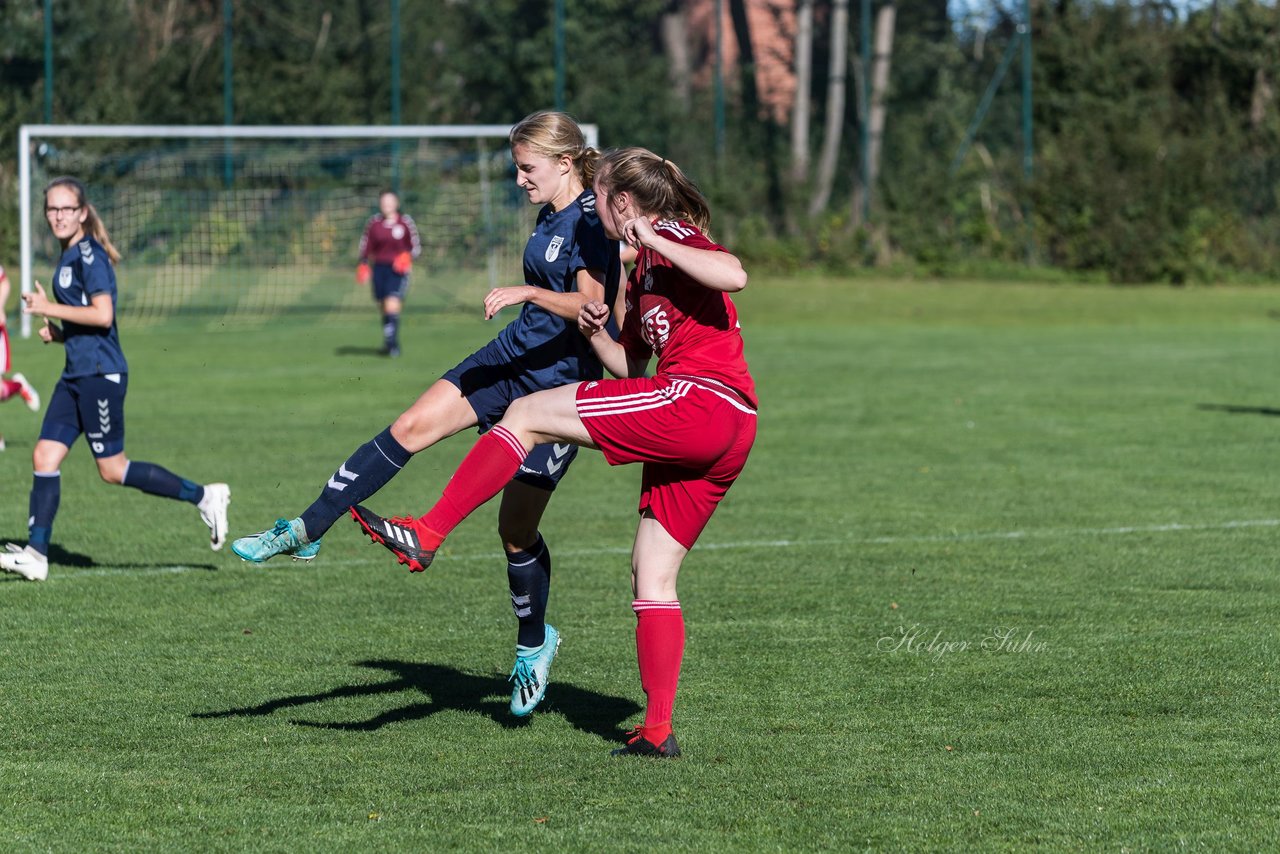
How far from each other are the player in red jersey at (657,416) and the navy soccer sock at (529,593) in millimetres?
778

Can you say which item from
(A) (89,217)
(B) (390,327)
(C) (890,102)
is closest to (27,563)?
(A) (89,217)

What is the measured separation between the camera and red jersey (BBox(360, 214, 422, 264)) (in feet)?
76.8

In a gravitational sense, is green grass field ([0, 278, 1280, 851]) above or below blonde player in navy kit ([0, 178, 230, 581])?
below

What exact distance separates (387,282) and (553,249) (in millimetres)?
Result: 17112

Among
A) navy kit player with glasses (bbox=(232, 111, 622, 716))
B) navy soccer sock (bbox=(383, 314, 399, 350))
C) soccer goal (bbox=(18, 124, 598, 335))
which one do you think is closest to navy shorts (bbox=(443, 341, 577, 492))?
navy kit player with glasses (bbox=(232, 111, 622, 716))

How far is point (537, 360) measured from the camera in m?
6.27

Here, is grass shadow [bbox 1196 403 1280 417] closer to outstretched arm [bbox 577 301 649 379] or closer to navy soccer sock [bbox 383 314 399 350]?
navy soccer sock [bbox 383 314 399 350]

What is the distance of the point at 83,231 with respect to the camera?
29.3 feet

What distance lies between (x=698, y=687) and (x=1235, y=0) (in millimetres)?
39245

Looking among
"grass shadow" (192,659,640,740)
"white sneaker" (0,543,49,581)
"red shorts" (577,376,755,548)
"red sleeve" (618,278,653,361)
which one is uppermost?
"red sleeve" (618,278,653,361)

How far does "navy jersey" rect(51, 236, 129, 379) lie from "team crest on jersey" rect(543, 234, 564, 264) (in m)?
3.53

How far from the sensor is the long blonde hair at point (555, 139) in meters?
6.10

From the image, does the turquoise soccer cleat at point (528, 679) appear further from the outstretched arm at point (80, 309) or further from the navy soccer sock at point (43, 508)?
the navy soccer sock at point (43, 508)

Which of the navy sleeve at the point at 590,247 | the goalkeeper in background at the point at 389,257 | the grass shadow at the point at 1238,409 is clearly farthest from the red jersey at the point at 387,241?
the navy sleeve at the point at 590,247
